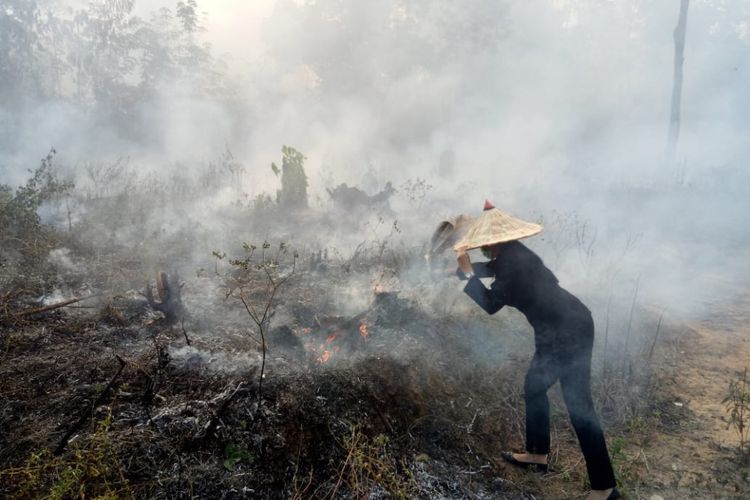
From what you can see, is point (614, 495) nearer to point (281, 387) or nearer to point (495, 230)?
point (495, 230)

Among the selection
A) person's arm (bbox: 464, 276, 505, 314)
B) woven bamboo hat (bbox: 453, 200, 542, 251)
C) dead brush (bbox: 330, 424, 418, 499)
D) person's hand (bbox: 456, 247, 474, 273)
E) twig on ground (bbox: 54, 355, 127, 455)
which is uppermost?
woven bamboo hat (bbox: 453, 200, 542, 251)

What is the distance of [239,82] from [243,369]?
60.9ft

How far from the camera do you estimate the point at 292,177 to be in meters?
8.96

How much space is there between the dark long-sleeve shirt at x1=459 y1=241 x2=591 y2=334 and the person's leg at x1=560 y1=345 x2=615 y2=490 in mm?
260

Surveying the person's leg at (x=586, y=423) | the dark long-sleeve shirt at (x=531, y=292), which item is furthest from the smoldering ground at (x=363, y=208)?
the dark long-sleeve shirt at (x=531, y=292)

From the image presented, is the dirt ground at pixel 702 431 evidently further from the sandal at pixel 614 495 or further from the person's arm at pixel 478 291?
the person's arm at pixel 478 291

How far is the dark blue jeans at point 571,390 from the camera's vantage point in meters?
2.71

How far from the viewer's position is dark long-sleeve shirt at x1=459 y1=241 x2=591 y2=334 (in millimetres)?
2867

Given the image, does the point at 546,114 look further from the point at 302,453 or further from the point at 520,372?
the point at 302,453

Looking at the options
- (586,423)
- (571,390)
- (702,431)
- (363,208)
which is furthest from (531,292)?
(363,208)

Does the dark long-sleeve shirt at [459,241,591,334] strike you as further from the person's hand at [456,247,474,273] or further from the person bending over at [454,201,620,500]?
the person's hand at [456,247,474,273]

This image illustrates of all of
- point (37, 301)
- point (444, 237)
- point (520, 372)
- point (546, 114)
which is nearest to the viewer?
point (520, 372)

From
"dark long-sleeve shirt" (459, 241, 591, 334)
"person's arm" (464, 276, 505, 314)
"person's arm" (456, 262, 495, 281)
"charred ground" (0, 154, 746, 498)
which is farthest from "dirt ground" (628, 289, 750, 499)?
"person's arm" (456, 262, 495, 281)

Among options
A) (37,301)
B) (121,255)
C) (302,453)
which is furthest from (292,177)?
(302,453)
